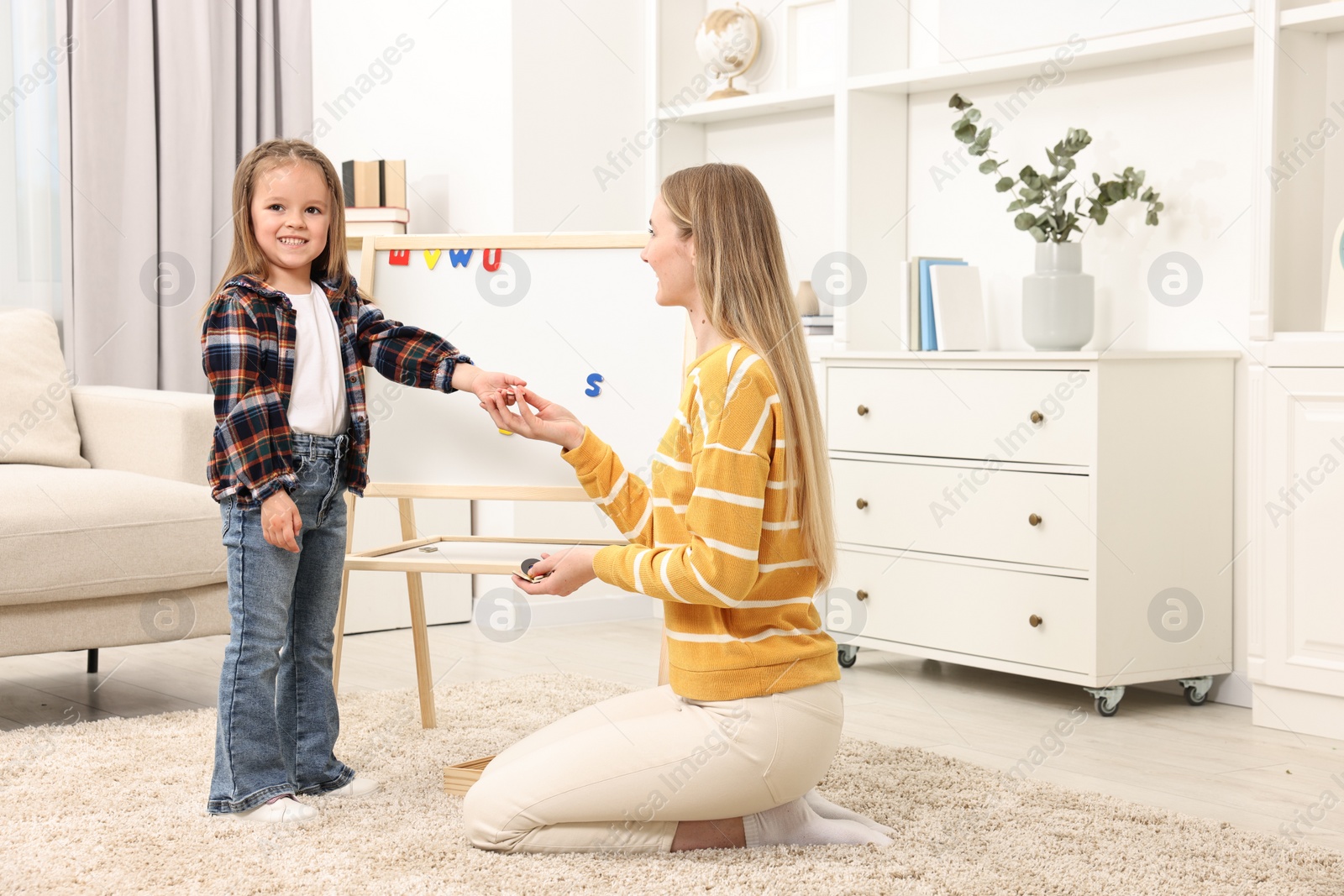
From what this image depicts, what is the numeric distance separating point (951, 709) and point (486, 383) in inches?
52.1

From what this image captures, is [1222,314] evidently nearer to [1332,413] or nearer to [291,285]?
[1332,413]

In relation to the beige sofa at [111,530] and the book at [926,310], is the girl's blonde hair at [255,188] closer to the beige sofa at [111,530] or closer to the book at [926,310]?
the beige sofa at [111,530]

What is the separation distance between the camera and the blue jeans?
198cm

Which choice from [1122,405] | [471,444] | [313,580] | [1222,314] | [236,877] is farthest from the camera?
[1222,314]

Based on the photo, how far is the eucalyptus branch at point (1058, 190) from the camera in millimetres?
2967

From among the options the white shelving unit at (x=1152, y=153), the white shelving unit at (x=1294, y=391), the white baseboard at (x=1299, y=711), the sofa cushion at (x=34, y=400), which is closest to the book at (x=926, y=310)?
the white shelving unit at (x=1152, y=153)

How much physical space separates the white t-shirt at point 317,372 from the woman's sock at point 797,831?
87 centimetres

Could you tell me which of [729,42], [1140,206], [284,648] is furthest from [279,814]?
[729,42]

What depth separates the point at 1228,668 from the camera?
292cm

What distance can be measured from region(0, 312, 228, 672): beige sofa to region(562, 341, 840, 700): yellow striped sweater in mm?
1279

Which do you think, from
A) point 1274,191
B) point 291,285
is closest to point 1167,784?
point 1274,191

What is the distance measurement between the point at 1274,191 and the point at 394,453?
1803 mm

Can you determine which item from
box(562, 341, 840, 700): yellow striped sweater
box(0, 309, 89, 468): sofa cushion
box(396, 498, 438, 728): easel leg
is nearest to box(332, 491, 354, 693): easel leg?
box(396, 498, 438, 728): easel leg

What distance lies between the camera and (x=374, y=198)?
380 cm
